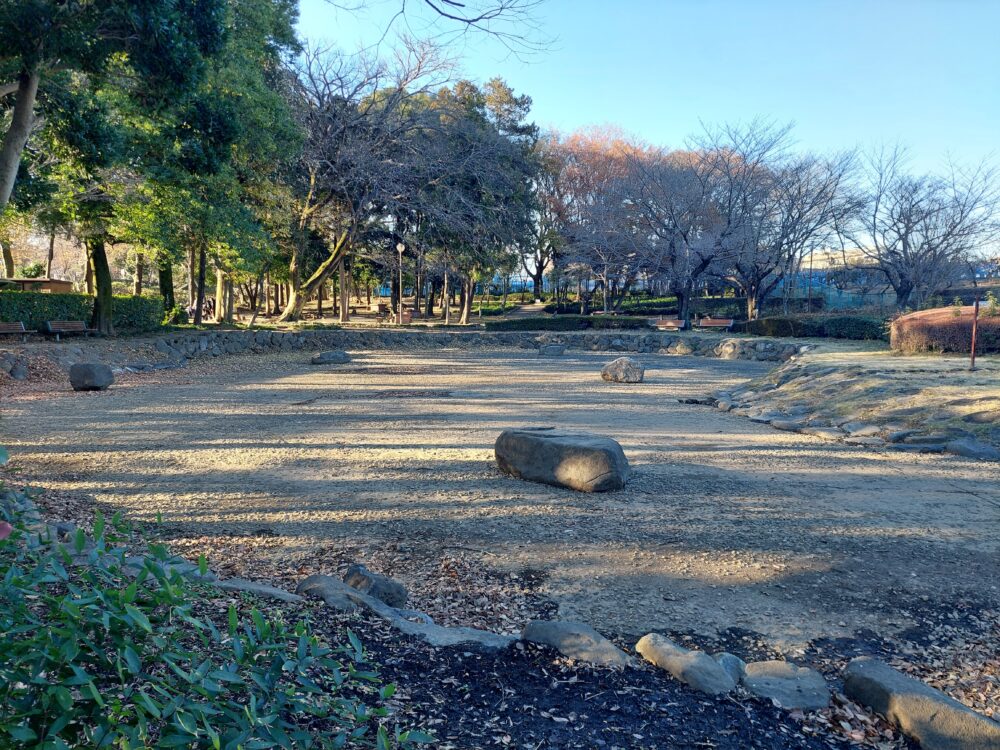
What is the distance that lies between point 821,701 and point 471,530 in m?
2.62

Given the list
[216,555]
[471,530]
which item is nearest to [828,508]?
[471,530]

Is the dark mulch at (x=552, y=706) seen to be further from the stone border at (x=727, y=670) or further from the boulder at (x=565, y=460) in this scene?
the boulder at (x=565, y=460)

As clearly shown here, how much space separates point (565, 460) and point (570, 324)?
24.6 meters

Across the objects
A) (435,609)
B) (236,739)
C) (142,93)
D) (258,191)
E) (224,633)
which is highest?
(258,191)

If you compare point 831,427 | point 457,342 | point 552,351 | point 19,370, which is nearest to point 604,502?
point 831,427

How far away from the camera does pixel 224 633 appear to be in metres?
2.54

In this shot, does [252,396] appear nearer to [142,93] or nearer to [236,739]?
[142,93]

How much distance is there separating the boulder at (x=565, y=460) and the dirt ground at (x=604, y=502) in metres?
0.13

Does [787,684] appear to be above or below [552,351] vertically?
below

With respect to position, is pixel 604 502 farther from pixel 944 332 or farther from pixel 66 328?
pixel 66 328

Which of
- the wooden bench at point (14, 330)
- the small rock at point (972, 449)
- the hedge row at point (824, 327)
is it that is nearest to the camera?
the small rock at point (972, 449)

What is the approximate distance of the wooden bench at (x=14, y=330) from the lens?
49.5ft

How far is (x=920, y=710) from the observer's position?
2475 mm

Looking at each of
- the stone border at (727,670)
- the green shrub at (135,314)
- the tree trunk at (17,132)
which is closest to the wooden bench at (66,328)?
the green shrub at (135,314)
